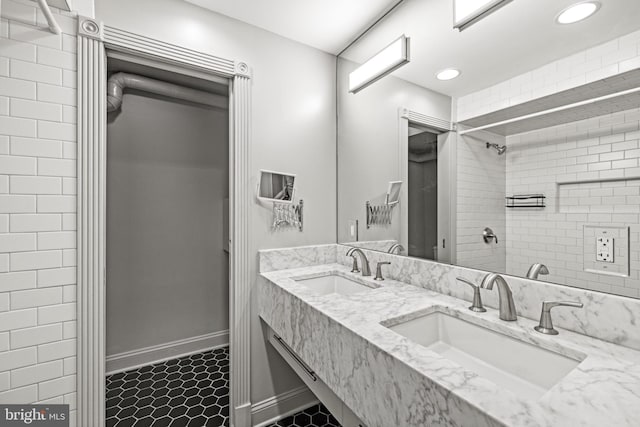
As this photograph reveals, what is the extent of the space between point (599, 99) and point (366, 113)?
1192mm

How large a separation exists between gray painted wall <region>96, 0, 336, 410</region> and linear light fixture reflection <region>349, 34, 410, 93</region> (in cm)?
30

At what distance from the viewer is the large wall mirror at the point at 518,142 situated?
880mm

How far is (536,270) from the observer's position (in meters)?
1.06

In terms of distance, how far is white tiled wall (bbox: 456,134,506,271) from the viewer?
1.18m

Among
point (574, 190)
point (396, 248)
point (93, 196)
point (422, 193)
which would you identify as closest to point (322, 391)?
point (396, 248)

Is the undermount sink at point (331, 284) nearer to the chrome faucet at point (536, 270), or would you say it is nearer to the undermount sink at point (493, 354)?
the undermount sink at point (493, 354)

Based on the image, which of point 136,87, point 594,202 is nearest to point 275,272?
point 594,202

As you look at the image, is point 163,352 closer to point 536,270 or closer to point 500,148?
point 536,270

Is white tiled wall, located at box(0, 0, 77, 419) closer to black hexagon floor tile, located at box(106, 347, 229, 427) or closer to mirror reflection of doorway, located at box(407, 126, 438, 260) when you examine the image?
black hexagon floor tile, located at box(106, 347, 229, 427)

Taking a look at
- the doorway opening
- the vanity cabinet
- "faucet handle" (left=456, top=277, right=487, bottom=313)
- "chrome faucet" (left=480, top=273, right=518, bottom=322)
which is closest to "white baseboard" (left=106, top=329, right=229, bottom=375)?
the doorway opening

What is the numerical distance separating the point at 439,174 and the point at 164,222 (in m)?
2.27

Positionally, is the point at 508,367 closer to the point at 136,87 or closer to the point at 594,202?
the point at 594,202

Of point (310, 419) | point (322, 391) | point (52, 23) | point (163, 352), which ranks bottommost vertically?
point (310, 419)

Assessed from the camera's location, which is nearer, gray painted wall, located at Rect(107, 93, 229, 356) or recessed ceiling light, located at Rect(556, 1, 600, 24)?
recessed ceiling light, located at Rect(556, 1, 600, 24)
